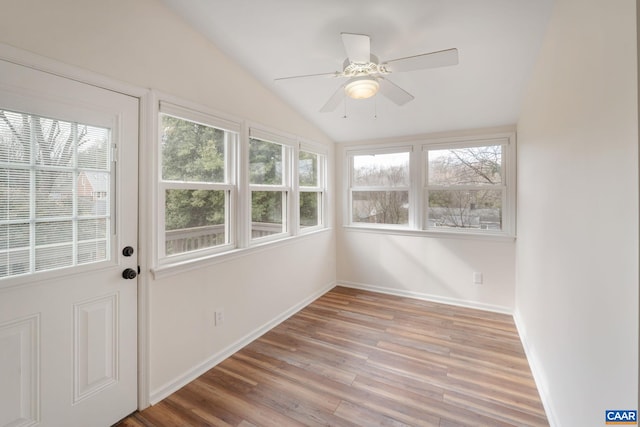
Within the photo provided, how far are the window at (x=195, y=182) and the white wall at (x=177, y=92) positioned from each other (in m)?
0.17

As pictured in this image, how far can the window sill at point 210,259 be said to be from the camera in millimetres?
1994

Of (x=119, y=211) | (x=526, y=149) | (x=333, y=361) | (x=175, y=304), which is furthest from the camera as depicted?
(x=526, y=149)

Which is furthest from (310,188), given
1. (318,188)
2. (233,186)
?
(233,186)

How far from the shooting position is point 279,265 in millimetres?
3201

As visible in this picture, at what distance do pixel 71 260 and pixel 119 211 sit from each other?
356 millimetres

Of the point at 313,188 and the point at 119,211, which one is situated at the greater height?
the point at 313,188

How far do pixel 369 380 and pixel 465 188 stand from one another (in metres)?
2.56

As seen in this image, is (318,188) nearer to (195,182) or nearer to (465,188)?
(465,188)

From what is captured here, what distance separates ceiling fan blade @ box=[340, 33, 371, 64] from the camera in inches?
63.3

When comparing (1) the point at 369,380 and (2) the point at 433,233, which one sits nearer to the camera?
(1) the point at 369,380

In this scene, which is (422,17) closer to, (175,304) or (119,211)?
(119,211)

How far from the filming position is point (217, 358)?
2418mm

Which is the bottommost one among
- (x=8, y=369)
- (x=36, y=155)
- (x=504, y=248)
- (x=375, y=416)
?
(x=375, y=416)

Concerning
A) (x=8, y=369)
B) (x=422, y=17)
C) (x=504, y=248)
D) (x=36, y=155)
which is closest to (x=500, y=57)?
(x=422, y=17)
